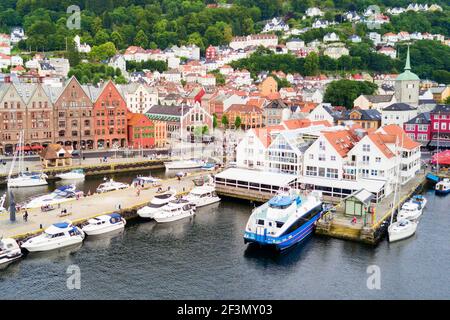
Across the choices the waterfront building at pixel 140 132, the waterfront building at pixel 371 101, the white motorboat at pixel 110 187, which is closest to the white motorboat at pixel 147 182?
the white motorboat at pixel 110 187

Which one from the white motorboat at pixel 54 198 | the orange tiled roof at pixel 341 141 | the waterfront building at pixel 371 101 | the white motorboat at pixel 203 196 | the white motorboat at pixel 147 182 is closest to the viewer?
the white motorboat at pixel 54 198

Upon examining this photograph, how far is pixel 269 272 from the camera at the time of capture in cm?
2644

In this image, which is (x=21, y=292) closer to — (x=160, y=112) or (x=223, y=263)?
(x=223, y=263)

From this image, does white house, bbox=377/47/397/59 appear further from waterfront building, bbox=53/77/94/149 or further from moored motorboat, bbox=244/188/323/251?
moored motorboat, bbox=244/188/323/251

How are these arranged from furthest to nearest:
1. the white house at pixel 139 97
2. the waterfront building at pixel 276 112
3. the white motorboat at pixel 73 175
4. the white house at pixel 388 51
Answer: the white house at pixel 388 51
the white house at pixel 139 97
the waterfront building at pixel 276 112
the white motorboat at pixel 73 175

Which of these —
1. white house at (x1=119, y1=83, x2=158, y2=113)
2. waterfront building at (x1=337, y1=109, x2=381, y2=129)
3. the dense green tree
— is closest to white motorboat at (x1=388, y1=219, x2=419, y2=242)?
waterfront building at (x1=337, y1=109, x2=381, y2=129)

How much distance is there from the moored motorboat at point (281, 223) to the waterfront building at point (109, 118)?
27.5 m

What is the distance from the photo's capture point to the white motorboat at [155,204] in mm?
34344

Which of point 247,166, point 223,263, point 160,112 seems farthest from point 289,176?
Answer: point 160,112

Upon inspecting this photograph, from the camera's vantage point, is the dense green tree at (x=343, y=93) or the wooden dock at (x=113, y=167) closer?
the wooden dock at (x=113, y=167)

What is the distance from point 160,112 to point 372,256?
141ft

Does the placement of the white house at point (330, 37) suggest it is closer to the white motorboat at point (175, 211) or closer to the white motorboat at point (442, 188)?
the white motorboat at point (442, 188)

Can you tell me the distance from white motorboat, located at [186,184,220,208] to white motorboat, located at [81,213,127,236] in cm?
620

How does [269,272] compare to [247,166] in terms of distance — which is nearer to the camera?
[269,272]
